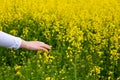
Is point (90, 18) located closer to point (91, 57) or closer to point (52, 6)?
point (52, 6)

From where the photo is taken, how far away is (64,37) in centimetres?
423

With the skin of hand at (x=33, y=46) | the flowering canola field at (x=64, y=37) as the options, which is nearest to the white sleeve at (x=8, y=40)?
the skin of hand at (x=33, y=46)

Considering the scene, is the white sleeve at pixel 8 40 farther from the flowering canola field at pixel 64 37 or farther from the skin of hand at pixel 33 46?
the flowering canola field at pixel 64 37

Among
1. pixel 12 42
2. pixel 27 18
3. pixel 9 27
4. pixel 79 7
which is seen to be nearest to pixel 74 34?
pixel 9 27

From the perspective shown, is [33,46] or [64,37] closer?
[33,46]

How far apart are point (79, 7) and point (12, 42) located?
4.79 metres

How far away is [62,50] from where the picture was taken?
12.8 feet

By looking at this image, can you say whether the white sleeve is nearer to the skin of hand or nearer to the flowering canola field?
the skin of hand

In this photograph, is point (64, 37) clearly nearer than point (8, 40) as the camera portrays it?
No

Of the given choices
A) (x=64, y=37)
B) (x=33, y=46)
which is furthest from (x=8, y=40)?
(x=64, y=37)

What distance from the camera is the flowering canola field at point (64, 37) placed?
3107mm

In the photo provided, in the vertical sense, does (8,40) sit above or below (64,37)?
above

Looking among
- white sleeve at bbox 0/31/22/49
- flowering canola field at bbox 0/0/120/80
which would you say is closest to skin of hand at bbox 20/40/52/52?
white sleeve at bbox 0/31/22/49

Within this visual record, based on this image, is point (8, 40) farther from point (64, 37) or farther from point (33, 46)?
point (64, 37)
